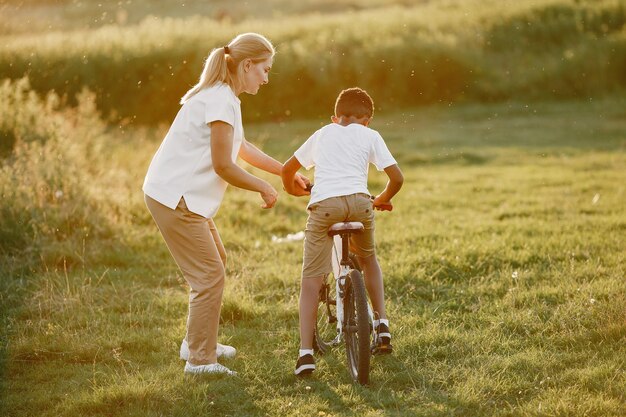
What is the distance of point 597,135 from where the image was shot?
1656cm

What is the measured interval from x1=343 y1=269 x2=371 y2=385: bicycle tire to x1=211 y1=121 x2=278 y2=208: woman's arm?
28.0 inches

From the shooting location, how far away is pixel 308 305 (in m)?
5.08

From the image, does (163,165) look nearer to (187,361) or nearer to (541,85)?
(187,361)

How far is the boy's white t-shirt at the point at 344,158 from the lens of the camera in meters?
4.86

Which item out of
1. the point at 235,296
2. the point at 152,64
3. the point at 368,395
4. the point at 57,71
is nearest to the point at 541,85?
the point at 152,64

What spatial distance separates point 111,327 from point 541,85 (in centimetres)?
1784

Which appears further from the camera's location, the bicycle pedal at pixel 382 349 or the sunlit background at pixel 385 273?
the bicycle pedal at pixel 382 349

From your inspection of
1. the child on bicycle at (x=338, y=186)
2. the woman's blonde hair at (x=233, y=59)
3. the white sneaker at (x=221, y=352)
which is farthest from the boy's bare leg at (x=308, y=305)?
the woman's blonde hair at (x=233, y=59)

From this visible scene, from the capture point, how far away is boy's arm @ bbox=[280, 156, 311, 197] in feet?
16.2

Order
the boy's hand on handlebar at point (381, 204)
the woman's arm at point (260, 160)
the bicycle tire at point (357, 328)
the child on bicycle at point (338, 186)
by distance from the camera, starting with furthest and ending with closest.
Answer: the woman's arm at point (260, 160) → the boy's hand on handlebar at point (381, 204) → the child on bicycle at point (338, 186) → the bicycle tire at point (357, 328)

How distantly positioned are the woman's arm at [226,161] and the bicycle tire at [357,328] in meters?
0.71

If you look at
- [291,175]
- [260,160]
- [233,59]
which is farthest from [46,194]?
[291,175]

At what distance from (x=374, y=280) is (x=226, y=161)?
1.24 meters

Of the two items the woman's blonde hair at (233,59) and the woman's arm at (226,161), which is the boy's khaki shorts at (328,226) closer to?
the woman's arm at (226,161)
